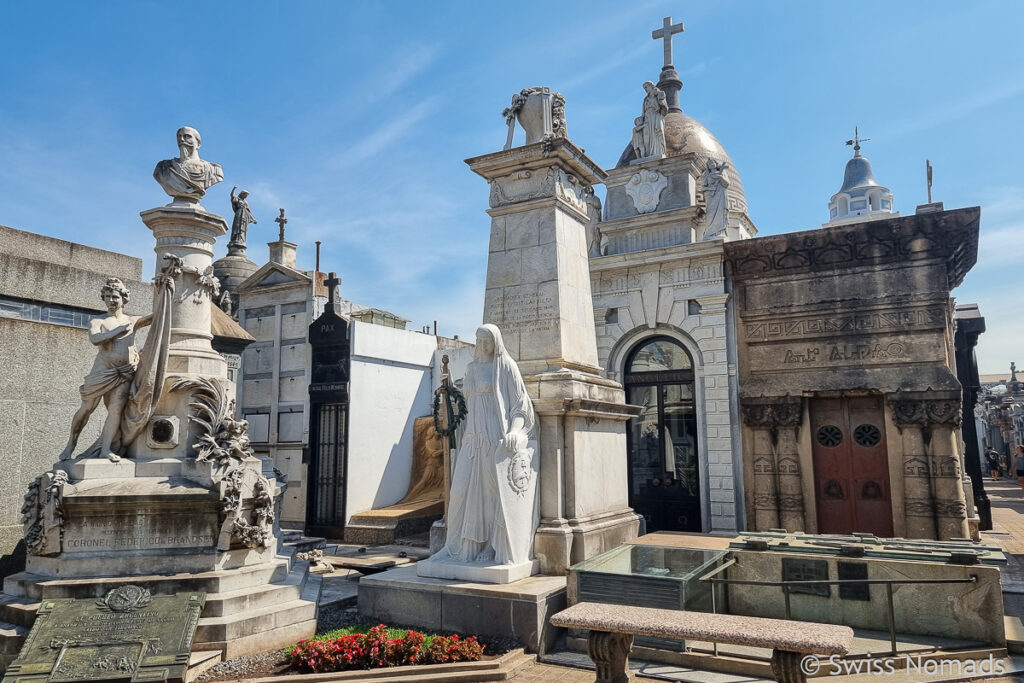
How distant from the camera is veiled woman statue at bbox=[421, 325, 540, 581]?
698 centimetres

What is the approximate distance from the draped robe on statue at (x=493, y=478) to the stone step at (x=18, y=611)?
378cm

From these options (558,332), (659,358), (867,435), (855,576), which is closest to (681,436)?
(659,358)

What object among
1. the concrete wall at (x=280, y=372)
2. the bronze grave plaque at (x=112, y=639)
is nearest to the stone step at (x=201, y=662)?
the bronze grave plaque at (x=112, y=639)

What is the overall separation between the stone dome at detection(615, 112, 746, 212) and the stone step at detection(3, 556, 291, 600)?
17.8m

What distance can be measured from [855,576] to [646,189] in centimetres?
1033

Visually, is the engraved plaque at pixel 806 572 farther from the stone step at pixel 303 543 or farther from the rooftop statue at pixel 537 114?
the stone step at pixel 303 543

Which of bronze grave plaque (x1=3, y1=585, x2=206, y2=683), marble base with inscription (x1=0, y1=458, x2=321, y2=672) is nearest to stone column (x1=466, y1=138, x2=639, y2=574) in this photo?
marble base with inscription (x1=0, y1=458, x2=321, y2=672)

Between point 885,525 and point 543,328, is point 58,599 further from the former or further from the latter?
point 885,525

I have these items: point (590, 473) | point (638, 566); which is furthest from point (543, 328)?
point (638, 566)

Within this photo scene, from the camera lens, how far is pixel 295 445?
1647cm

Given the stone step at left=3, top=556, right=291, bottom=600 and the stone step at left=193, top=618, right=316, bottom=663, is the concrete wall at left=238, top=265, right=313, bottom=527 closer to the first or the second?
the stone step at left=3, top=556, right=291, bottom=600

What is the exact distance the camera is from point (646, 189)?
15.2 metres

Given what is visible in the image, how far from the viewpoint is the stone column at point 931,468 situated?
11328 mm

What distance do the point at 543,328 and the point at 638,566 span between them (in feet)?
9.77
